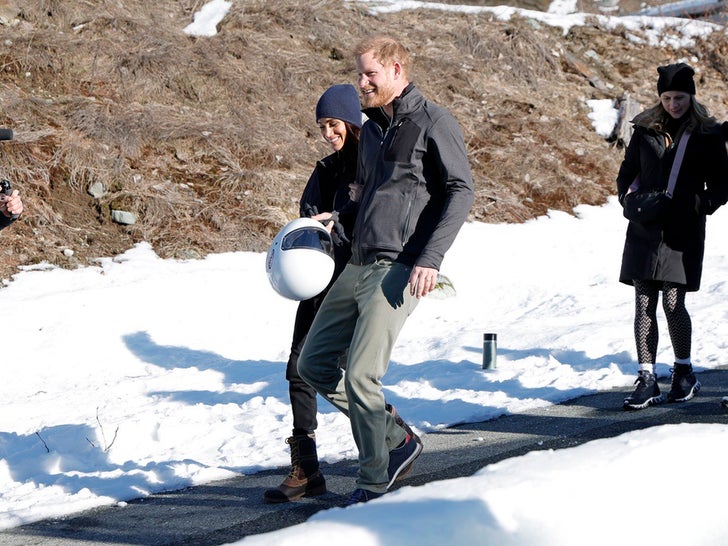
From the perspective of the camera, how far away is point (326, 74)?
1791cm

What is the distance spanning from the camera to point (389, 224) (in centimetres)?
425

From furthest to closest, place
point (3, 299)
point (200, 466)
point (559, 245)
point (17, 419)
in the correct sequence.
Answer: point (559, 245) < point (3, 299) < point (17, 419) < point (200, 466)

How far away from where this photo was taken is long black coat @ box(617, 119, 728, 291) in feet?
20.4

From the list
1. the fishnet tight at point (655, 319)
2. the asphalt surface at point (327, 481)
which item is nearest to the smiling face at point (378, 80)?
the asphalt surface at point (327, 481)

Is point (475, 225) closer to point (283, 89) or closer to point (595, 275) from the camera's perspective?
point (595, 275)

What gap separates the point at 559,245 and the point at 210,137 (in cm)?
540

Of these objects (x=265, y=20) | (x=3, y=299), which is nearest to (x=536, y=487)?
(x=3, y=299)

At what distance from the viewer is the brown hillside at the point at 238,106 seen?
12.9 metres

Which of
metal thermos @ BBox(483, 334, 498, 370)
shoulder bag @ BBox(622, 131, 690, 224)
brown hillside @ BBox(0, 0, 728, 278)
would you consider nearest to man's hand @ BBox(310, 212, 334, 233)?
shoulder bag @ BBox(622, 131, 690, 224)

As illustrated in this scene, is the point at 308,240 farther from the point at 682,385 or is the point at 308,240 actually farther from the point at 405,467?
the point at 682,385

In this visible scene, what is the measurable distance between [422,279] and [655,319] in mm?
2823

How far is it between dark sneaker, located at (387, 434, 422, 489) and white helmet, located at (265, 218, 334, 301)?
0.82m

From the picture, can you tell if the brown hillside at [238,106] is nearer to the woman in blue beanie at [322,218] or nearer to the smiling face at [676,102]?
the woman in blue beanie at [322,218]

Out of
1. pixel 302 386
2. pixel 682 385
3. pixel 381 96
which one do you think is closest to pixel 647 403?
pixel 682 385
